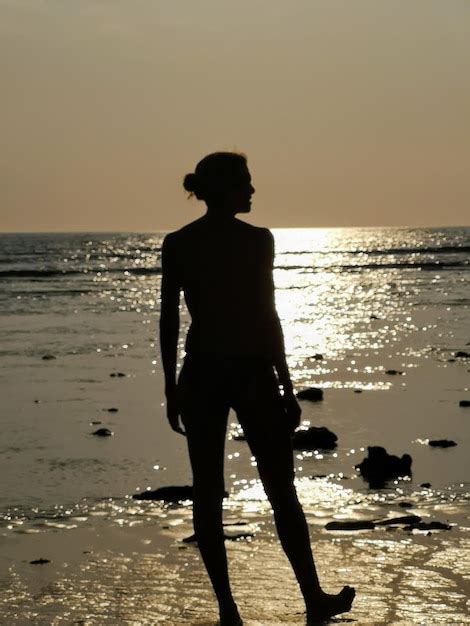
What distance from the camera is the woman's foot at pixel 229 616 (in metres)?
5.21

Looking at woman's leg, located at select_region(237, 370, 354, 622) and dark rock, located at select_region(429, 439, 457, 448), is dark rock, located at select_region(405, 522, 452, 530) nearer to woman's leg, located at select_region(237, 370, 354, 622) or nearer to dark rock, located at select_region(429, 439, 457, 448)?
woman's leg, located at select_region(237, 370, 354, 622)

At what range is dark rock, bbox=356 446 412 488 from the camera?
8.96 m

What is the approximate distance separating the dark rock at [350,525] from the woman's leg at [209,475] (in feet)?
7.09

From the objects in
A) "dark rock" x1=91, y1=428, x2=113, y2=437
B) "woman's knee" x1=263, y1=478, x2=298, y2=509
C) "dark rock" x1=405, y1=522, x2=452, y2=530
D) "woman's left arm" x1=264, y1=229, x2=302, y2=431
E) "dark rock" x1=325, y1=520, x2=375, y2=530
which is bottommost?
"dark rock" x1=325, y1=520, x2=375, y2=530

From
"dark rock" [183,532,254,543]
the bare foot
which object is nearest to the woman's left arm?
the bare foot

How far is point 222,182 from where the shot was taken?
5180 mm

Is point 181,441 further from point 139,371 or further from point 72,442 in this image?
point 139,371

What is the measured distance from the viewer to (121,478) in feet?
30.3

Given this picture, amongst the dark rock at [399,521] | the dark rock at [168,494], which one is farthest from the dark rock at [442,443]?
the dark rock at [399,521]

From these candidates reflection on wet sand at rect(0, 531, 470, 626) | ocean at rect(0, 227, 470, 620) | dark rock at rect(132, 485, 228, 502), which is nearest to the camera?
reflection on wet sand at rect(0, 531, 470, 626)

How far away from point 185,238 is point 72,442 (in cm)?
604

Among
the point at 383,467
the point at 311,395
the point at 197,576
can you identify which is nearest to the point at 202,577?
the point at 197,576

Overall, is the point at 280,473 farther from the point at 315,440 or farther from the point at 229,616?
the point at 315,440

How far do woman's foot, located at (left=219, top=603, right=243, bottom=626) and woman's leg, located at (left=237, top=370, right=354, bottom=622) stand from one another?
0.98 ft
